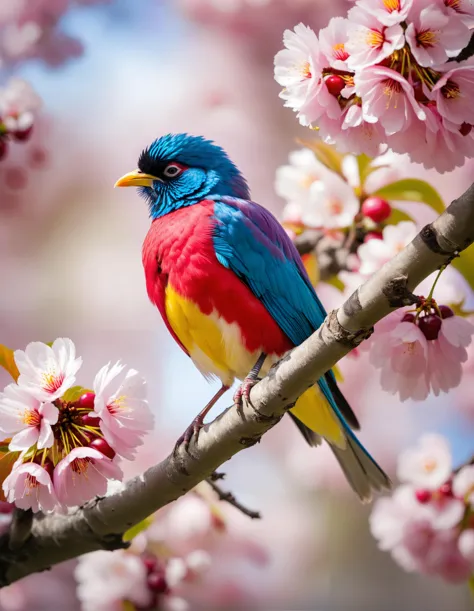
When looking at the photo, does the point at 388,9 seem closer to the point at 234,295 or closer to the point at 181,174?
the point at 234,295

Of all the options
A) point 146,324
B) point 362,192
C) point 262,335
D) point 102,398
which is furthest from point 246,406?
point 146,324

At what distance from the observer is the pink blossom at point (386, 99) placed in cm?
174

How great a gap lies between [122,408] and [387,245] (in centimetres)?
115

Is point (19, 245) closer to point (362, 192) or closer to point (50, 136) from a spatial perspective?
point (50, 136)

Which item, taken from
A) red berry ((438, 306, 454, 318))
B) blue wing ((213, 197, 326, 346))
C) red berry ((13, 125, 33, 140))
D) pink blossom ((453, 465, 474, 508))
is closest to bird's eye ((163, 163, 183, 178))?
blue wing ((213, 197, 326, 346))

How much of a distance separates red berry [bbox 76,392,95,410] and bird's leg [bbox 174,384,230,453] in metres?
0.36

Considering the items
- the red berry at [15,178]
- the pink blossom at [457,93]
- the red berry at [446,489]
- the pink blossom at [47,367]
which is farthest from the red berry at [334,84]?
the red berry at [15,178]

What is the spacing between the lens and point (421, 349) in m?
2.21

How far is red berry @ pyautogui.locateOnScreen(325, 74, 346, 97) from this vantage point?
6.19 ft

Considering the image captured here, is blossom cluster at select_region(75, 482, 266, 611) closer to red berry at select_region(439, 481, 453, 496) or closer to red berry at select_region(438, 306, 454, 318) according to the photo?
red berry at select_region(439, 481, 453, 496)

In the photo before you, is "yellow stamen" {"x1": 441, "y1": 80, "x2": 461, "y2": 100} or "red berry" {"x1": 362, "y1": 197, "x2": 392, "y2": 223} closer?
"yellow stamen" {"x1": 441, "y1": 80, "x2": 461, "y2": 100}

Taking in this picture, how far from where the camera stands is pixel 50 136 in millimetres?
4996

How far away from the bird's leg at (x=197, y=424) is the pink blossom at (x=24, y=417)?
46cm

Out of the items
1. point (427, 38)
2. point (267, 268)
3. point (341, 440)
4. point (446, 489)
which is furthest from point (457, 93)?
point (446, 489)
